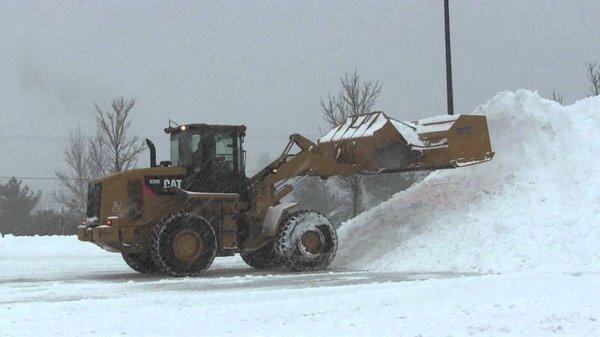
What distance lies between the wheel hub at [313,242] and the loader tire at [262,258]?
999 millimetres

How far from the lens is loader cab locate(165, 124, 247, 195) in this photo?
1341cm

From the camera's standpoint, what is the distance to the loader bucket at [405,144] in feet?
45.7

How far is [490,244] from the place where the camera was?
1268cm

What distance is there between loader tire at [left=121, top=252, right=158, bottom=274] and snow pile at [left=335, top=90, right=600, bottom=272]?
396 cm

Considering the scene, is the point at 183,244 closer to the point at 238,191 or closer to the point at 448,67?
Answer: the point at 238,191

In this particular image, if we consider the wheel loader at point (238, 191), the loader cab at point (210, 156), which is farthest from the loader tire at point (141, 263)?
the loader cab at point (210, 156)

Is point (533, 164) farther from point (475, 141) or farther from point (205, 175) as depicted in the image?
point (205, 175)

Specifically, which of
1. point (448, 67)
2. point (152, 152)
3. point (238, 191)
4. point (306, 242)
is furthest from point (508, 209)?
point (448, 67)

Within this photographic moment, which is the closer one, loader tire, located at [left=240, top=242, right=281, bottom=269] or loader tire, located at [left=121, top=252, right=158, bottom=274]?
loader tire, located at [left=121, top=252, right=158, bottom=274]

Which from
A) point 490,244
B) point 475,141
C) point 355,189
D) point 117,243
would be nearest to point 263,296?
point 117,243

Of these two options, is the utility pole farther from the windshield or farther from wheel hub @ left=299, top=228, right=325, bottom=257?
the windshield

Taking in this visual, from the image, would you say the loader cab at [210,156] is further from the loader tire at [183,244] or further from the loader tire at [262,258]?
the loader tire at [262,258]

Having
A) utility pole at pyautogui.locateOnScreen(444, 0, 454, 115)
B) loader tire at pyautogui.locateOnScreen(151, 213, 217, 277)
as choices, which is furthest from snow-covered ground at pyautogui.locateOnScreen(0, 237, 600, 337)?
utility pole at pyautogui.locateOnScreen(444, 0, 454, 115)

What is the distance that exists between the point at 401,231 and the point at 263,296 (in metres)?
5.79
